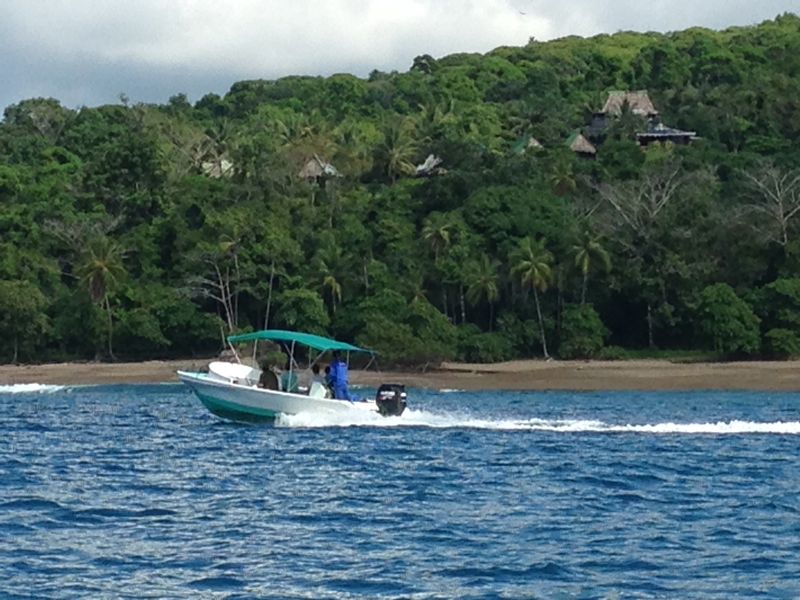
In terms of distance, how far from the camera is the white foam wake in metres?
63.5

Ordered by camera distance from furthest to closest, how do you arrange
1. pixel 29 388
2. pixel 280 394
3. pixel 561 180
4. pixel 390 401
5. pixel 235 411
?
pixel 561 180, pixel 29 388, pixel 235 411, pixel 390 401, pixel 280 394

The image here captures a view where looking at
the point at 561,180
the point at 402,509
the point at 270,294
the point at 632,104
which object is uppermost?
the point at 632,104

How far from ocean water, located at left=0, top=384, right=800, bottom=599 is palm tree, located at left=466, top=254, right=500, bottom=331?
105 ft

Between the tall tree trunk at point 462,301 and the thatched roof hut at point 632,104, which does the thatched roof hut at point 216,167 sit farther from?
the thatched roof hut at point 632,104

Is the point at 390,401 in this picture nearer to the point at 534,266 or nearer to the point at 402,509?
the point at 402,509

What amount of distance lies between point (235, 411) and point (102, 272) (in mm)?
39408

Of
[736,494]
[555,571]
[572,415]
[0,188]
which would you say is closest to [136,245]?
[0,188]

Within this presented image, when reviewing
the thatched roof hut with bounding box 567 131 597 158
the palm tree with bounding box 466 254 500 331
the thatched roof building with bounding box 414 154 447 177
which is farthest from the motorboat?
the thatched roof hut with bounding box 567 131 597 158

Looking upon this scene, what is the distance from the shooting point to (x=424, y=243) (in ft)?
252

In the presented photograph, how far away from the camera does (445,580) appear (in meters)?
17.7

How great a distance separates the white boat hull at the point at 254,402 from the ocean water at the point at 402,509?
476mm

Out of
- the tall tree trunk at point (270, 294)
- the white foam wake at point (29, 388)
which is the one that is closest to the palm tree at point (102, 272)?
the tall tree trunk at point (270, 294)

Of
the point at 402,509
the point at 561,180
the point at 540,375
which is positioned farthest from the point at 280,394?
the point at 561,180

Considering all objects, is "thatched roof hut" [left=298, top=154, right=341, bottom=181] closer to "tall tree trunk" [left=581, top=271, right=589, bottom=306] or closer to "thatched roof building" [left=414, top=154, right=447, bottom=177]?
"thatched roof building" [left=414, top=154, right=447, bottom=177]
